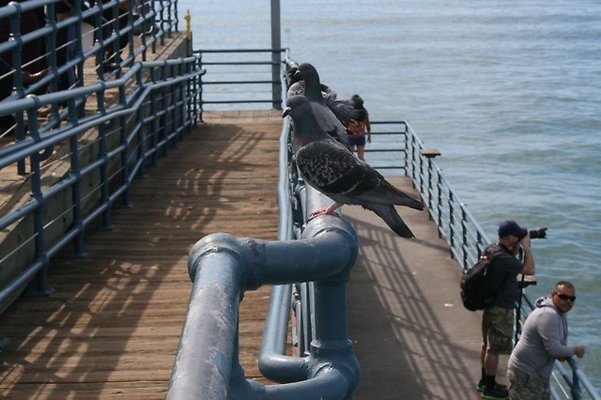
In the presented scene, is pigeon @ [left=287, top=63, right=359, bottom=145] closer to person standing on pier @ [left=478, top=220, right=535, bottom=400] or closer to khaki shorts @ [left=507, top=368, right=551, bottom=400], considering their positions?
person standing on pier @ [left=478, top=220, right=535, bottom=400]

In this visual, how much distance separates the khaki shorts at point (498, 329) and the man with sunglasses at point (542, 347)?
0.96 metres

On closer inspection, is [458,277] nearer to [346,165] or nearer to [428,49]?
[346,165]

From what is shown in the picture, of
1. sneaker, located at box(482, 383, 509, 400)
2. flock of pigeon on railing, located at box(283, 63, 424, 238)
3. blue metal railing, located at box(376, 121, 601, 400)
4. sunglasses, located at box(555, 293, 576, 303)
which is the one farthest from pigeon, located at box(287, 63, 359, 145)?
sneaker, located at box(482, 383, 509, 400)

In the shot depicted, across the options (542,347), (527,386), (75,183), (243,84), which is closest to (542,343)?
(542,347)

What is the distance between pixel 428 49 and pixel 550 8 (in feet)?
125

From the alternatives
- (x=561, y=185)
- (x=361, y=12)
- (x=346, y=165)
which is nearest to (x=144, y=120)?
(x=346, y=165)

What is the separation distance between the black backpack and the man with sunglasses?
0.85 metres

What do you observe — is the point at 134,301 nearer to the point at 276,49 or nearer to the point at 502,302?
the point at 502,302

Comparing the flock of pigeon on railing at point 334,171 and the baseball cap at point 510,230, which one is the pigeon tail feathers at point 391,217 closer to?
the flock of pigeon on railing at point 334,171

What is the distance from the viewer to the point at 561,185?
37.3 meters

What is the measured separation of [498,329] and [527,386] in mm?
1155

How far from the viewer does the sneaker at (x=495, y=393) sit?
11.2 metres

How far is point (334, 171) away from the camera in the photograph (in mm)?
4844

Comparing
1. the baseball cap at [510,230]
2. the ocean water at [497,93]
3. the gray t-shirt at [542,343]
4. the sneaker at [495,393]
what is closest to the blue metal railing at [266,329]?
the gray t-shirt at [542,343]
